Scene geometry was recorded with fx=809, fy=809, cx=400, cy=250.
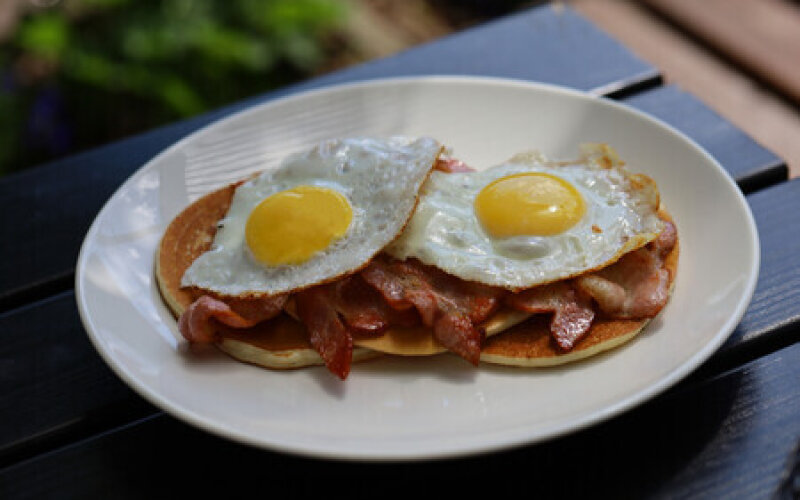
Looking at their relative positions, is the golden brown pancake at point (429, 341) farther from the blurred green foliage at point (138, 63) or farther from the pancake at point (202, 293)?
the blurred green foliage at point (138, 63)

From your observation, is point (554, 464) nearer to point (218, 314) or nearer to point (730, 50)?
point (218, 314)

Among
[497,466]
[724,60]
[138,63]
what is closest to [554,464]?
[497,466]

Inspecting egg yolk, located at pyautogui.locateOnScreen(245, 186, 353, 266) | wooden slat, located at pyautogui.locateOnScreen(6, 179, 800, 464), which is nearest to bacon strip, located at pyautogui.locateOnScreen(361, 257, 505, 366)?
egg yolk, located at pyautogui.locateOnScreen(245, 186, 353, 266)

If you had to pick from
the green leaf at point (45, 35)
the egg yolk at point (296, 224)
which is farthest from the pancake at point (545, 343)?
the green leaf at point (45, 35)

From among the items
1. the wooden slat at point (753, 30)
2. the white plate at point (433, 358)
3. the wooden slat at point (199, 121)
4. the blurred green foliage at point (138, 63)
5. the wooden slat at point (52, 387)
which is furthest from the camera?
the blurred green foliage at point (138, 63)

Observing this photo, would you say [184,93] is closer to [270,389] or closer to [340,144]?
[340,144]

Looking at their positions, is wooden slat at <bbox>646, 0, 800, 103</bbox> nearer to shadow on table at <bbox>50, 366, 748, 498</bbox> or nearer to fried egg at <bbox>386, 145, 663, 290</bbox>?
fried egg at <bbox>386, 145, 663, 290</bbox>

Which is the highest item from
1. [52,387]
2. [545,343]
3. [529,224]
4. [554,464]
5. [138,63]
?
[529,224]
